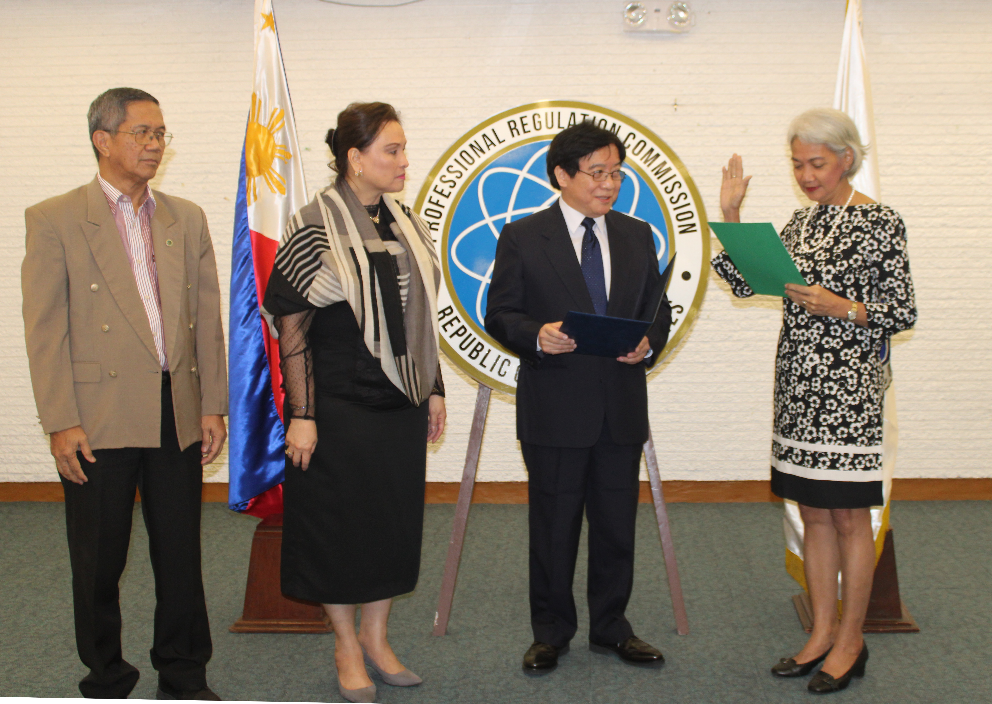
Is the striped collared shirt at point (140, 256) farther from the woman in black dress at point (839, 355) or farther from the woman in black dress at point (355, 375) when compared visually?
the woman in black dress at point (839, 355)

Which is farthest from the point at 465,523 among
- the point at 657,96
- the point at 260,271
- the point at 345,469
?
the point at 657,96

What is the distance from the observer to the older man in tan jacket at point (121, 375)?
7.27 feet

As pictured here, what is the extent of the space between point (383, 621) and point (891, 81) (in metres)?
3.91

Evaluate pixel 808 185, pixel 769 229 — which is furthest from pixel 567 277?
pixel 808 185

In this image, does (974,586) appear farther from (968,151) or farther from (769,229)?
(968,151)

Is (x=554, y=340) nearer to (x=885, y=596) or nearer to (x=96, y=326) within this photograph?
(x=96, y=326)

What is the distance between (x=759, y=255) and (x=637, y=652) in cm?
135

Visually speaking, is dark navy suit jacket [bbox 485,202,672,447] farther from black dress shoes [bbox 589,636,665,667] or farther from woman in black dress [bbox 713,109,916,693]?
black dress shoes [bbox 589,636,665,667]

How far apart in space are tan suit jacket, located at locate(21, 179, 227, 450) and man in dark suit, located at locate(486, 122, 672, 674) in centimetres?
99

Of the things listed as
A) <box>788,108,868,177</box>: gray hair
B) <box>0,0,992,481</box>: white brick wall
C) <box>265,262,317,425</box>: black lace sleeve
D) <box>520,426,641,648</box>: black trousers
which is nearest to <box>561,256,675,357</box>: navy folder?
<box>520,426,641,648</box>: black trousers

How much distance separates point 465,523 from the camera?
295cm

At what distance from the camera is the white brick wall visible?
4520mm

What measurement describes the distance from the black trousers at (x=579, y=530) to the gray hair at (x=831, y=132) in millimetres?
1101

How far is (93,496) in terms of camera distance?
2.27 metres
